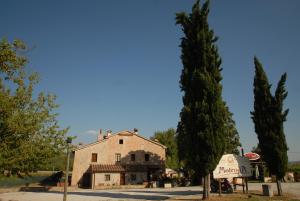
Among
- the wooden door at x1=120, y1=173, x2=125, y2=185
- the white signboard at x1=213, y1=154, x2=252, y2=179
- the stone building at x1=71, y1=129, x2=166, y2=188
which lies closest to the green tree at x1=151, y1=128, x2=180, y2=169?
the stone building at x1=71, y1=129, x2=166, y2=188

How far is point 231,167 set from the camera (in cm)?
2281

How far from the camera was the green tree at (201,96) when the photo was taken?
19.8m

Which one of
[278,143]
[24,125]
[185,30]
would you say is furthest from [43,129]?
[278,143]

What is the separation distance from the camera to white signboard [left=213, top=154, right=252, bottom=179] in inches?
874

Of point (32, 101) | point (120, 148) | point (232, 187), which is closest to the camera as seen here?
point (32, 101)

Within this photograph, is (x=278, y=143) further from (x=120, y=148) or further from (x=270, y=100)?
(x=120, y=148)

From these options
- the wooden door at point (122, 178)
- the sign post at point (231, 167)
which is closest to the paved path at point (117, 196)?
the sign post at point (231, 167)

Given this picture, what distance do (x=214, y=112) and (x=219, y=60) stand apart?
176 inches

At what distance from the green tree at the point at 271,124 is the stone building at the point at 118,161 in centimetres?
2273

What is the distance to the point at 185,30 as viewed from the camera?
74.3 ft

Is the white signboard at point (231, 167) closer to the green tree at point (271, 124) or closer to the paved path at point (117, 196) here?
the green tree at point (271, 124)

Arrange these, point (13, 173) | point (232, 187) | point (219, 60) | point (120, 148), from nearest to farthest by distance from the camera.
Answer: point (13, 173) → point (219, 60) → point (232, 187) → point (120, 148)

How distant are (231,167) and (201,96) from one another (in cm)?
694

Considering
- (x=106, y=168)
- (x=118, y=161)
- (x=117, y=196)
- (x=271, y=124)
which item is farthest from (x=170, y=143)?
(x=271, y=124)
